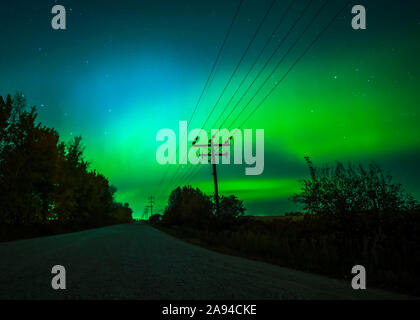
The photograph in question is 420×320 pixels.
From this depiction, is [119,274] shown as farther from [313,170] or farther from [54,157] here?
[54,157]

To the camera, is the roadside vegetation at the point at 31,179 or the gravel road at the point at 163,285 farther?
the roadside vegetation at the point at 31,179

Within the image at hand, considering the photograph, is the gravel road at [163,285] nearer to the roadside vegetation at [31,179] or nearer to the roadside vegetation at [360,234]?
the roadside vegetation at [360,234]

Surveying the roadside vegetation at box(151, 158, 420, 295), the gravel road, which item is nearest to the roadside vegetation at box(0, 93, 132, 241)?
the gravel road

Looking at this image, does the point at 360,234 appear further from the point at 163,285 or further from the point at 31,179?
the point at 31,179

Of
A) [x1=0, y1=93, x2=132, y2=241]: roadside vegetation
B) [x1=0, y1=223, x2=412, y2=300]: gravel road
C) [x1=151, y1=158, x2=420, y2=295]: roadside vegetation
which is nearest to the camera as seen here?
[x1=0, y1=223, x2=412, y2=300]: gravel road

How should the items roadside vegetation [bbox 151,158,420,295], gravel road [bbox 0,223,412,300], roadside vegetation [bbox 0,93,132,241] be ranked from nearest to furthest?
1. gravel road [bbox 0,223,412,300]
2. roadside vegetation [bbox 151,158,420,295]
3. roadside vegetation [bbox 0,93,132,241]

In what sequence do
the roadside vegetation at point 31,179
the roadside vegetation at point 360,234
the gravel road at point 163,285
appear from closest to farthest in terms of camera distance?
the gravel road at point 163,285 → the roadside vegetation at point 360,234 → the roadside vegetation at point 31,179

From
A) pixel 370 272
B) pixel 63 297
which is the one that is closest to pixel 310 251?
pixel 370 272

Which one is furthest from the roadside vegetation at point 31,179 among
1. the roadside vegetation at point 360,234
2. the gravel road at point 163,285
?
the roadside vegetation at point 360,234

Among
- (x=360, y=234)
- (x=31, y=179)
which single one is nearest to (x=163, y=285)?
(x=360, y=234)

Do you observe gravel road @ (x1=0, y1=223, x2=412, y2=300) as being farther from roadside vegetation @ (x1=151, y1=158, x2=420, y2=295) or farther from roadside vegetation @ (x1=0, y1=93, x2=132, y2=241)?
roadside vegetation @ (x1=0, y1=93, x2=132, y2=241)

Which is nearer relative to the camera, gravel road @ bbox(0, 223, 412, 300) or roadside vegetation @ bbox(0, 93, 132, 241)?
gravel road @ bbox(0, 223, 412, 300)
